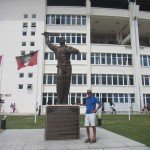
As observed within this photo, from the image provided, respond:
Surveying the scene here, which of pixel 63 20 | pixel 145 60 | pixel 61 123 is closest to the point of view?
pixel 61 123

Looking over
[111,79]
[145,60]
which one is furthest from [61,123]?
[145,60]

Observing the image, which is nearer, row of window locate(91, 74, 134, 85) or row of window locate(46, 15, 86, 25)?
row of window locate(91, 74, 134, 85)

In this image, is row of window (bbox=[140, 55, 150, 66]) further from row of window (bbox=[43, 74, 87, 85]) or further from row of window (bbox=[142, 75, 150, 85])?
row of window (bbox=[43, 74, 87, 85])

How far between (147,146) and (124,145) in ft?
2.68

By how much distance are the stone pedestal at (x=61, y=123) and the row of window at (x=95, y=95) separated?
31037mm

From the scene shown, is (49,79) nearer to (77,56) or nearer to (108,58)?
(77,56)

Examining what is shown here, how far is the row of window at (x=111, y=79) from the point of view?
44062 mm

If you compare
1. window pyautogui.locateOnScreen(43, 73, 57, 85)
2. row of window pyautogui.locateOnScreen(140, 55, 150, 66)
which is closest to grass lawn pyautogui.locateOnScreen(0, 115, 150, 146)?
window pyautogui.locateOnScreen(43, 73, 57, 85)

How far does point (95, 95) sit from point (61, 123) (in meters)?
33.1

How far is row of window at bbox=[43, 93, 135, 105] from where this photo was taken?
42250 mm

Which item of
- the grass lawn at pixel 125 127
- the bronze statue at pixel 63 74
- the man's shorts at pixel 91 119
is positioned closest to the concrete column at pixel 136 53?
the grass lawn at pixel 125 127

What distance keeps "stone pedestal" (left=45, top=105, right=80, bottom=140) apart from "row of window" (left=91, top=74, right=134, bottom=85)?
33046 millimetres

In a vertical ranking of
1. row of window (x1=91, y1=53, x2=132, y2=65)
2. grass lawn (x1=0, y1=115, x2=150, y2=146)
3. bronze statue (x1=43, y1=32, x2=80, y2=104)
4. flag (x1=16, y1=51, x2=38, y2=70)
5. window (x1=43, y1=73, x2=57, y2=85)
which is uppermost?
row of window (x1=91, y1=53, x2=132, y2=65)

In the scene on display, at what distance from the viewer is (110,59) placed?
4534 centimetres
